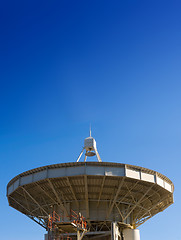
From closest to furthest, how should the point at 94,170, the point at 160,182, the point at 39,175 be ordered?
the point at 94,170, the point at 39,175, the point at 160,182

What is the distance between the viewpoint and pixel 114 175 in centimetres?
3344

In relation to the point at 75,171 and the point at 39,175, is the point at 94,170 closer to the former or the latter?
the point at 75,171

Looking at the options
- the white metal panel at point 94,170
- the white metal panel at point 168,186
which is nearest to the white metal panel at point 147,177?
the white metal panel at point 168,186

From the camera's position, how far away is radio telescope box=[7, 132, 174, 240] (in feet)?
111

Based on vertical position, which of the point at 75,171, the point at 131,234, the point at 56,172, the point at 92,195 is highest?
the point at 56,172

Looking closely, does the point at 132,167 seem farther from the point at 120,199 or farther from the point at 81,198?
the point at 81,198

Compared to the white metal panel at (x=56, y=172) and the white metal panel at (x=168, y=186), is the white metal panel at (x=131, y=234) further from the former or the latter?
the white metal panel at (x=56, y=172)

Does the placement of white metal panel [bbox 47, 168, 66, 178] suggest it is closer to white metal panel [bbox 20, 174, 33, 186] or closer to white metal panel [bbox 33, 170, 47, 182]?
white metal panel [bbox 33, 170, 47, 182]

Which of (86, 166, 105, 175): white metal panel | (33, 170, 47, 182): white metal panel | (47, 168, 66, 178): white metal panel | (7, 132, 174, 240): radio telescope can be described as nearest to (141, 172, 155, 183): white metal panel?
(7, 132, 174, 240): radio telescope

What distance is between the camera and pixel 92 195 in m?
37.3

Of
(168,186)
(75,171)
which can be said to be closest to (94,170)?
(75,171)

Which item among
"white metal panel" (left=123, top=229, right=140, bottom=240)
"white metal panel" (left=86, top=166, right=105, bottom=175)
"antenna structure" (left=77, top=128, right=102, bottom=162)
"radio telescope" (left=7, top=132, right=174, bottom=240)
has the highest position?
"antenna structure" (left=77, top=128, right=102, bottom=162)

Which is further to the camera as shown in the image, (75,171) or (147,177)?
(147,177)

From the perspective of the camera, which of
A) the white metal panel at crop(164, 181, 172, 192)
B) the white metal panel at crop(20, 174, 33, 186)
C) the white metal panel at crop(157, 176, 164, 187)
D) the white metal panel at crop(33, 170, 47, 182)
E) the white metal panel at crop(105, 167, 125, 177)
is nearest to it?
the white metal panel at crop(105, 167, 125, 177)
